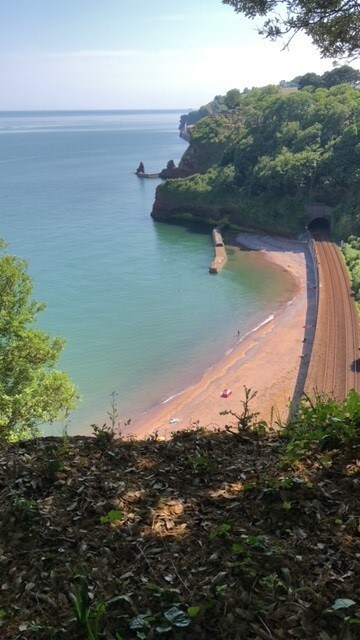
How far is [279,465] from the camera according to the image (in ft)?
16.5

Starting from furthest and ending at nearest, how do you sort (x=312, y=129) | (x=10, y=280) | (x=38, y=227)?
(x=38, y=227), (x=312, y=129), (x=10, y=280)

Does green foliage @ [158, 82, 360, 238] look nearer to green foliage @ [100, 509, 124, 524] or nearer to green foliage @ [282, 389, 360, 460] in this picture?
green foliage @ [282, 389, 360, 460]

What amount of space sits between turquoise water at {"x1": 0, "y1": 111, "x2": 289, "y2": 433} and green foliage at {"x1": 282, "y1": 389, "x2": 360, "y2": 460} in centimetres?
1864

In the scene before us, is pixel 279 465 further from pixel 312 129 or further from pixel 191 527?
pixel 312 129

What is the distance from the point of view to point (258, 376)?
27297 mm

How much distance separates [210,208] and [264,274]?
2010cm

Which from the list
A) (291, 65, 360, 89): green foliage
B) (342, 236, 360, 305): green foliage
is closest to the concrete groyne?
(342, 236, 360, 305): green foliage

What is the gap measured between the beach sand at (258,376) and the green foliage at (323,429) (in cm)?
1249

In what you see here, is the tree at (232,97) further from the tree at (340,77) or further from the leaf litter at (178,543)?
the leaf litter at (178,543)

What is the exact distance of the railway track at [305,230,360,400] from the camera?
2272 cm

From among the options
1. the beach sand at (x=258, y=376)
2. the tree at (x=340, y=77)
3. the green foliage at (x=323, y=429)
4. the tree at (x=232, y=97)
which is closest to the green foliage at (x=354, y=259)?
the beach sand at (x=258, y=376)

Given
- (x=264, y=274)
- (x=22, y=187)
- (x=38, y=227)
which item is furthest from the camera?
(x=22, y=187)

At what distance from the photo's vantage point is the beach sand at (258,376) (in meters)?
23.7

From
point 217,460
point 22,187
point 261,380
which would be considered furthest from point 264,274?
point 22,187
